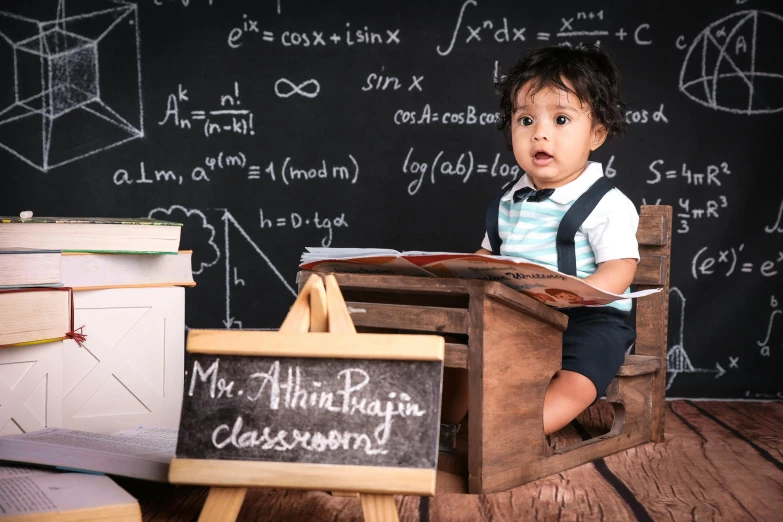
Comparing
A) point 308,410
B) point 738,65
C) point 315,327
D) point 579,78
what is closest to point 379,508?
point 308,410

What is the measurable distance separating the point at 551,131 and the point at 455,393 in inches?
25.4

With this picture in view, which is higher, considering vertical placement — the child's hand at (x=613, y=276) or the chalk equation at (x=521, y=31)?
the chalk equation at (x=521, y=31)

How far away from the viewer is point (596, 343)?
6.13 ft

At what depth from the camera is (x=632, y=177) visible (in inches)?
104

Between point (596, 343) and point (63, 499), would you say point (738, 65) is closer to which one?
point (596, 343)

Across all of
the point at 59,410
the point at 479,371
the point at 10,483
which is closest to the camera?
the point at 10,483

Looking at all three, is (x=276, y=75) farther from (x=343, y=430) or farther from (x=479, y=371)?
(x=343, y=430)

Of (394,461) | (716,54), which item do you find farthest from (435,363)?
(716,54)

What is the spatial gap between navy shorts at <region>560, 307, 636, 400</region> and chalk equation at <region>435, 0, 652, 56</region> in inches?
41.5

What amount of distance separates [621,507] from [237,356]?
2.45 feet

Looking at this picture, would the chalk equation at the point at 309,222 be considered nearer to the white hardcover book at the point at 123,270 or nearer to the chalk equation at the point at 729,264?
the white hardcover book at the point at 123,270

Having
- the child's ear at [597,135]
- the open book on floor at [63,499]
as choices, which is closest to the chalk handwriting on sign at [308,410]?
the open book on floor at [63,499]

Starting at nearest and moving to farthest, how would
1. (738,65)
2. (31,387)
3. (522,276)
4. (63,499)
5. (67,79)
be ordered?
(63,499)
(522,276)
(31,387)
(738,65)
(67,79)

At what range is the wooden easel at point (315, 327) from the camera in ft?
3.78
